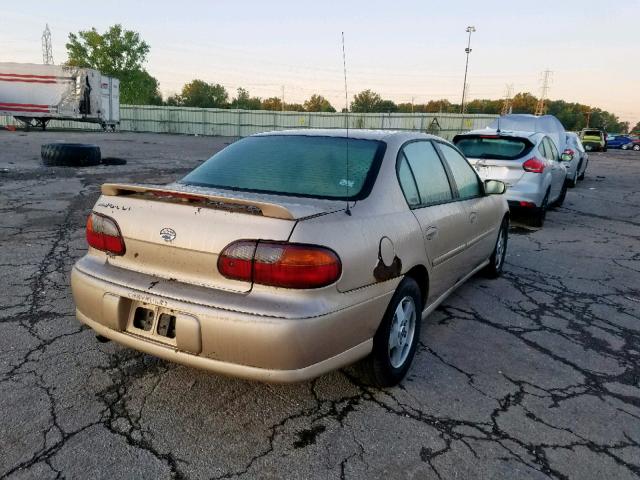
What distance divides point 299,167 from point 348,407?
55.7 inches

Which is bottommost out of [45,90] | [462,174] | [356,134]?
[462,174]

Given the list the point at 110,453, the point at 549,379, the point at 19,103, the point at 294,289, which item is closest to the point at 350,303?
the point at 294,289

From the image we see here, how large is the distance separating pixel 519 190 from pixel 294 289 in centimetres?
628

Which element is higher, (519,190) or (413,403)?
(519,190)

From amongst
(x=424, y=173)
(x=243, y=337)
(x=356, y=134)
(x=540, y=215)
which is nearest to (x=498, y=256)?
(x=424, y=173)

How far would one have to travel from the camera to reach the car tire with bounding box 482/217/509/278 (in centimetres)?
489

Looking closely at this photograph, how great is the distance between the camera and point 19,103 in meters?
26.9

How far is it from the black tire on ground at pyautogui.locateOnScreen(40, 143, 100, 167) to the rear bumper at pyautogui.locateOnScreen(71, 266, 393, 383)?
11.8 m

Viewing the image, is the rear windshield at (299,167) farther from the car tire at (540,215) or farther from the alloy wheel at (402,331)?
the car tire at (540,215)

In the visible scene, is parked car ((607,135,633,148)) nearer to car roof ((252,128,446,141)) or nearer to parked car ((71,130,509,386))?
car roof ((252,128,446,141))

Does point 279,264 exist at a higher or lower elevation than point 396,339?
higher

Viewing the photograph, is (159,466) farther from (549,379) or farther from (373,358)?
(549,379)

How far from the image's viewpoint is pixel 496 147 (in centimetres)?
767

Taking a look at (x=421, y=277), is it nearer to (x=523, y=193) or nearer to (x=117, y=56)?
(x=523, y=193)
